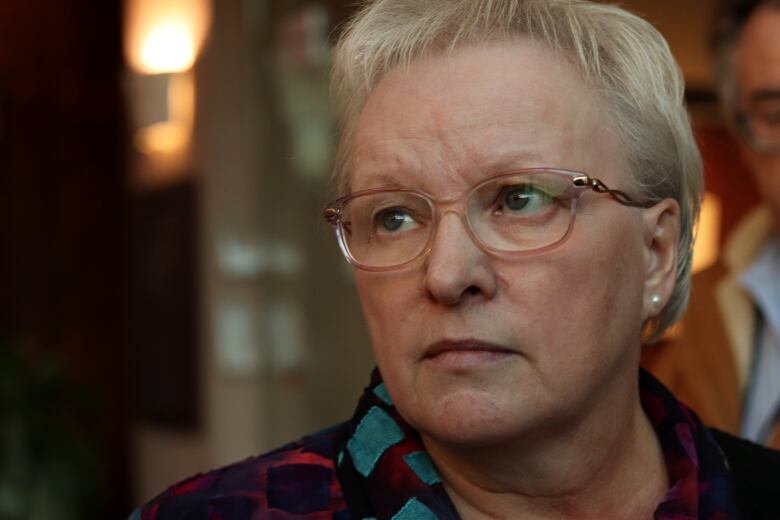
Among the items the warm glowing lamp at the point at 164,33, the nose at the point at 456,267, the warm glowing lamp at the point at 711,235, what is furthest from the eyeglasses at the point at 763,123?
the warm glowing lamp at the point at 164,33

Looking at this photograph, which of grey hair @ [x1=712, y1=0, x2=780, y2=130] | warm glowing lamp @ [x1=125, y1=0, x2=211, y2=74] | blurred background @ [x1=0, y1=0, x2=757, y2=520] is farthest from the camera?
warm glowing lamp @ [x1=125, y1=0, x2=211, y2=74]

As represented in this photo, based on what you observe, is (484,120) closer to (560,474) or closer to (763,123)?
(560,474)

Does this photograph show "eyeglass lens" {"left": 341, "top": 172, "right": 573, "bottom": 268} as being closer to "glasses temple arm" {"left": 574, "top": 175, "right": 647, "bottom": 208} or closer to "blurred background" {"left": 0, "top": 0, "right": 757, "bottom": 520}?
"glasses temple arm" {"left": 574, "top": 175, "right": 647, "bottom": 208}

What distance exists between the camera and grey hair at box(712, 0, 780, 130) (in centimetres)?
272

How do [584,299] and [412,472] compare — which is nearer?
[584,299]

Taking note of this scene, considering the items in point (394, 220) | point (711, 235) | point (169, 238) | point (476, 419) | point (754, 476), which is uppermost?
point (394, 220)

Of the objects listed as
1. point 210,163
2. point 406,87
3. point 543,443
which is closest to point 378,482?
point 543,443

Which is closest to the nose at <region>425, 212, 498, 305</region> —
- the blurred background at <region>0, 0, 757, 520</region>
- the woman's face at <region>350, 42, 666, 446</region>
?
the woman's face at <region>350, 42, 666, 446</region>

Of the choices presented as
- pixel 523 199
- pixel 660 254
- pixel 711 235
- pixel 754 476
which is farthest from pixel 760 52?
pixel 711 235

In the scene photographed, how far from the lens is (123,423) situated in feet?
27.2

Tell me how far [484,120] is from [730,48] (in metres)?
1.39

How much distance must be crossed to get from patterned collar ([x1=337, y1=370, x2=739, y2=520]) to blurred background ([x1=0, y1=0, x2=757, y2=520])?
4.99 feet

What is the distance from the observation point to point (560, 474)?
1.71 meters

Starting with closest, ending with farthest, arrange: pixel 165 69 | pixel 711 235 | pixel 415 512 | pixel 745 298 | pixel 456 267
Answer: pixel 456 267, pixel 415 512, pixel 745 298, pixel 711 235, pixel 165 69
